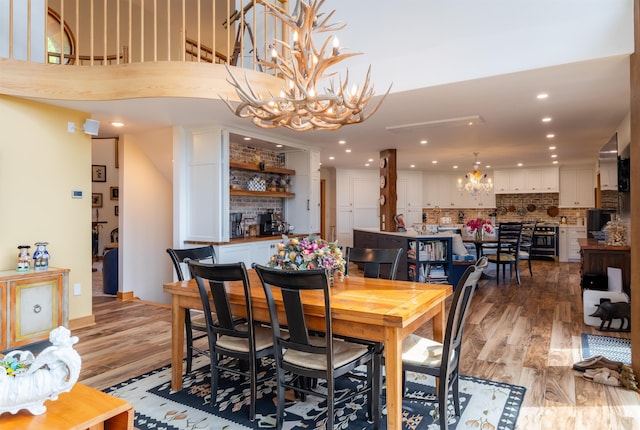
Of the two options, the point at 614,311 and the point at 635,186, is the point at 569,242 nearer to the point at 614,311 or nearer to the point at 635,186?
the point at 614,311

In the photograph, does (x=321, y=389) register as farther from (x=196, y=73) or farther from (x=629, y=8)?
(x=629, y=8)

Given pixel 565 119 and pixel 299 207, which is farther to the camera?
pixel 299 207

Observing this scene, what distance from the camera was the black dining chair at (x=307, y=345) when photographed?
2.08 metres

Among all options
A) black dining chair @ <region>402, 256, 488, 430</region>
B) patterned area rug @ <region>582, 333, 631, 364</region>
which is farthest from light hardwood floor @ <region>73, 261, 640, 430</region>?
black dining chair @ <region>402, 256, 488, 430</region>

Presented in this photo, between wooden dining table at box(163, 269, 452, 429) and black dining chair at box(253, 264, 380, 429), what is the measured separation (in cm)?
9

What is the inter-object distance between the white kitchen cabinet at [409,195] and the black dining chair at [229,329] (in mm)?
9133

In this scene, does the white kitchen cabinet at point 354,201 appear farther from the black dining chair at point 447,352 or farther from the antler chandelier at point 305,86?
the black dining chair at point 447,352

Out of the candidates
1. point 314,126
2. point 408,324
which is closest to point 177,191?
point 314,126

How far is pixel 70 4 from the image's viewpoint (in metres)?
7.00

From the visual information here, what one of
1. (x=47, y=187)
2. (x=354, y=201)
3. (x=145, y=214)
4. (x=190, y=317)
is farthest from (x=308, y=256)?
(x=354, y=201)

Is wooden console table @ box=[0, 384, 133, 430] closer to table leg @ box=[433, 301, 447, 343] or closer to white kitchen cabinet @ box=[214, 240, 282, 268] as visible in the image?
table leg @ box=[433, 301, 447, 343]

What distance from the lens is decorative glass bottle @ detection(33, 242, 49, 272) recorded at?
13.4 ft

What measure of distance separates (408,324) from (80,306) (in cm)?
419

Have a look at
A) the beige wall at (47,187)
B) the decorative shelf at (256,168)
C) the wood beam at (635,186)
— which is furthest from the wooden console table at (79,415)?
the decorative shelf at (256,168)
